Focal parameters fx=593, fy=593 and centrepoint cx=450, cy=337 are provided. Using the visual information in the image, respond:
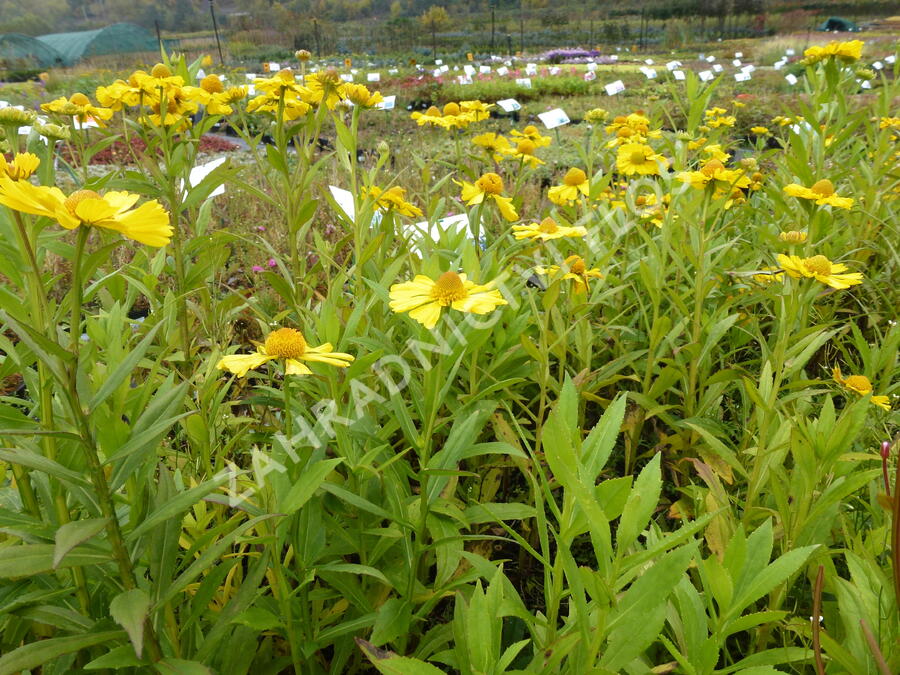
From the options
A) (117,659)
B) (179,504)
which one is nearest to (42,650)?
(117,659)

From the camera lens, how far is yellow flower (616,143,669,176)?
1717 mm

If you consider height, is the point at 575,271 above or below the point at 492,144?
below

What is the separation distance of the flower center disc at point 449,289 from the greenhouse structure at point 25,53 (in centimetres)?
2335

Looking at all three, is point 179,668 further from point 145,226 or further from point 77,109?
point 77,109

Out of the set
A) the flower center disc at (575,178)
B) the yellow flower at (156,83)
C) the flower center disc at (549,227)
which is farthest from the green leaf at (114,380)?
the flower center disc at (575,178)

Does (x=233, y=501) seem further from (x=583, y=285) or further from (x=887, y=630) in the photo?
(x=583, y=285)

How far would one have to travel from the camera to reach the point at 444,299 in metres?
0.83

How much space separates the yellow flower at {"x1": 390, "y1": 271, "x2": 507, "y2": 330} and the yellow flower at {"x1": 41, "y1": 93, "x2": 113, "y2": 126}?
101cm

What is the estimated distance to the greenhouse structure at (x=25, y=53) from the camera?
1817 cm

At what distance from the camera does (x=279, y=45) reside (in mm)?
23016

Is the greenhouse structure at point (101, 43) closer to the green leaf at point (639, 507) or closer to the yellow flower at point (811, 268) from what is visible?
the yellow flower at point (811, 268)

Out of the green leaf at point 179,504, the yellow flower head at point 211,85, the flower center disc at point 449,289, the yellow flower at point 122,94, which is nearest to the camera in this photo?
the green leaf at point 179,504

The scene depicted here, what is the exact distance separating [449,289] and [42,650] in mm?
605

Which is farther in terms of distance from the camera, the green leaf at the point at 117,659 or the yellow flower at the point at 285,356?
the yellow flower at the point at 285,356
